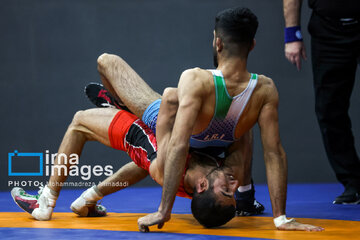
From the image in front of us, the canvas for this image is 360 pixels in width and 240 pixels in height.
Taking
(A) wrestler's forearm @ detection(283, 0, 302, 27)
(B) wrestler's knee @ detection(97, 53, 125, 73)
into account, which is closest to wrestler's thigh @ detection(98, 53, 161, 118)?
(B) wrestler's knee @ detection(97, 53, 125, 73)

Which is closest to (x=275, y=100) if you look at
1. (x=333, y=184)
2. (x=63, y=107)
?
(x=333, y=184)

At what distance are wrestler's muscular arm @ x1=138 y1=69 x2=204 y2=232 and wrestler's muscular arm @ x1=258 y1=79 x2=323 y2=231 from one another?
0.35m

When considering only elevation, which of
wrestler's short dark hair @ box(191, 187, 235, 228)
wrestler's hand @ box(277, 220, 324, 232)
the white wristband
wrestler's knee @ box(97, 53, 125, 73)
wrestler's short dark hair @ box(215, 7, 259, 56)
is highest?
wrestler's short dark hair @ box(215, 7, 259, 56)

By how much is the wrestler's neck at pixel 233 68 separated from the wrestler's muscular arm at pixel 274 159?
149mm

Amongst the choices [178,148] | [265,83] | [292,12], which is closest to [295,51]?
[292,12]

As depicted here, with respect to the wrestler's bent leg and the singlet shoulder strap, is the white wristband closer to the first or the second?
the singlet shoulder strap

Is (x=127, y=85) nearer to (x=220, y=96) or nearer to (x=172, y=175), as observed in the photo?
(x=220, y=96)

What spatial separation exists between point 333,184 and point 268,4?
188 centimetres

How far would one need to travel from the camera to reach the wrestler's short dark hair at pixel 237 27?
7.70 feet

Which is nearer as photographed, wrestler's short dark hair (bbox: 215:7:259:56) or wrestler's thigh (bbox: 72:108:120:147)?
wrestler's short dark hair (bbox: 215:7:259:56)

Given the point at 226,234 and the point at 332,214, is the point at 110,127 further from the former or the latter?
the point at 332,214

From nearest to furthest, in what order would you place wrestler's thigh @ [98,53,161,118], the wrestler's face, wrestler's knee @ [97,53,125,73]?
the wrestler's face
wrestler's thigh @ [98,53,161,118]
wrestler's knee @ [97,53,125,73]

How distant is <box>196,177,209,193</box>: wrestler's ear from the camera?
2.34m

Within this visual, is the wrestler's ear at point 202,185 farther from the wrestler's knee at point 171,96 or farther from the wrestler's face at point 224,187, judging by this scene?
the wrestler's knee at point 171,96
